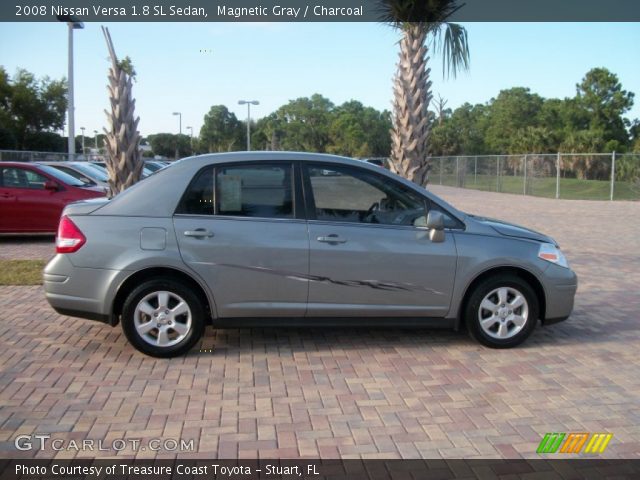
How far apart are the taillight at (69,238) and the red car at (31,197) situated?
7151mm

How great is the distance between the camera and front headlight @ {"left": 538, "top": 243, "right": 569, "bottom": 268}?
559 centimetres

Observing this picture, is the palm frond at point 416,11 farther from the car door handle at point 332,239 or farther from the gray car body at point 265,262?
the car door handle at point 332,239

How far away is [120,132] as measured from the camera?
345 inches

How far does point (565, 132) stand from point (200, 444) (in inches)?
2069

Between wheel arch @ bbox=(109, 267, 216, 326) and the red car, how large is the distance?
24.2 ft

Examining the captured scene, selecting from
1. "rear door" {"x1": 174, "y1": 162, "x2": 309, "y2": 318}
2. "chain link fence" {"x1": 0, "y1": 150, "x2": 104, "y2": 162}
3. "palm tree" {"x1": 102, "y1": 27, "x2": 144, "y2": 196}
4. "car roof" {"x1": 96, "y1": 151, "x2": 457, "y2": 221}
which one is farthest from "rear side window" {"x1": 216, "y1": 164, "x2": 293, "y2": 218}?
"chain link fence" {"x1": 0, "y1": 150, "x2": 104, "y2": 162}

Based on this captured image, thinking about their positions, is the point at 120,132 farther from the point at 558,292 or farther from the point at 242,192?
the point at 558,292

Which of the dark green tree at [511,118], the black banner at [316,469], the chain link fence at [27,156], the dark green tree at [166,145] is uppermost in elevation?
the dark green tree at [511,118]

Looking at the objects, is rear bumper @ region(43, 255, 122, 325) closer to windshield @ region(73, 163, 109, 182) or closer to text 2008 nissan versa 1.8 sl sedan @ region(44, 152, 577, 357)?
text 2008 nissan versa 1.8 sl sedan @ region(44, 152, 577, 357)

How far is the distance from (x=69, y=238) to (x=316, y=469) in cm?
301

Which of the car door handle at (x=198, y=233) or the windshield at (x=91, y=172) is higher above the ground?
the windshield at (x=91, y=172)

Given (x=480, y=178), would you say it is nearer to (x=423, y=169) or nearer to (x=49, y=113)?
(x=423, y=169)

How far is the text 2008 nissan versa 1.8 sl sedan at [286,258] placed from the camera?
5184 mm

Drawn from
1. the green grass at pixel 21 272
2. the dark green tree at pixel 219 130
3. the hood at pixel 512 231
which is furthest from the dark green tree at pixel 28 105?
the hood at pixel 512 231
